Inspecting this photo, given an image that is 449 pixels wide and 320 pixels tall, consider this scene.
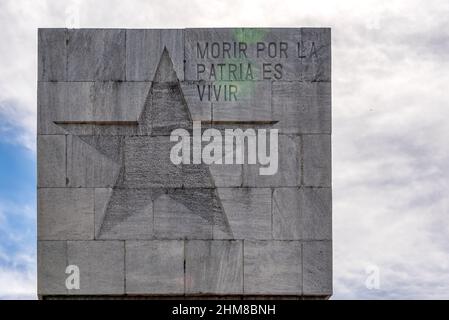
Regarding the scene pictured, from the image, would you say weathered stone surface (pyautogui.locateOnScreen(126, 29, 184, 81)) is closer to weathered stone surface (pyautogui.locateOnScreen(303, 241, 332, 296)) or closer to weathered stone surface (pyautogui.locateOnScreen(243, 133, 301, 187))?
weathered stone surface (pyautogui.locateOnScreen(243, 133, 301, 187))

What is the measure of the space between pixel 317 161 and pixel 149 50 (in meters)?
4.34

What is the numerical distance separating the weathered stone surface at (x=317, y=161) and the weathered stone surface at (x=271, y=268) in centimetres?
153

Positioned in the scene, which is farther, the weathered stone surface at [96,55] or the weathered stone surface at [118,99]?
the weathered stone surface at [96,55]

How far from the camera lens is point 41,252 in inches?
609

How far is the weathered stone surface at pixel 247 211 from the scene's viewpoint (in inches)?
605

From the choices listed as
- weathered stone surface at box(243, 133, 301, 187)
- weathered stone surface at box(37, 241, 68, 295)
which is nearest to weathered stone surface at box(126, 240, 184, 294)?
weathered stone surface at box(37, 241, 68, 295)

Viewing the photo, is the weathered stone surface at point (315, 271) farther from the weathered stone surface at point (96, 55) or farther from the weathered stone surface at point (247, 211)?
the weathered stone surface at point (96, 55)

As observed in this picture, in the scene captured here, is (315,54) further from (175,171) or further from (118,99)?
(118,99)

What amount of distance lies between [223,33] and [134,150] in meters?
3.19

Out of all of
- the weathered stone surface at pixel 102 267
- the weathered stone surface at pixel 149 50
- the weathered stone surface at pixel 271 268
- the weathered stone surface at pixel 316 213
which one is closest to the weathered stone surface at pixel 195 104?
the weathered stone surface at pixel 149 50

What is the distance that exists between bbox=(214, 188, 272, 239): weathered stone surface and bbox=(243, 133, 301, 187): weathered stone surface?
0.20 metres
